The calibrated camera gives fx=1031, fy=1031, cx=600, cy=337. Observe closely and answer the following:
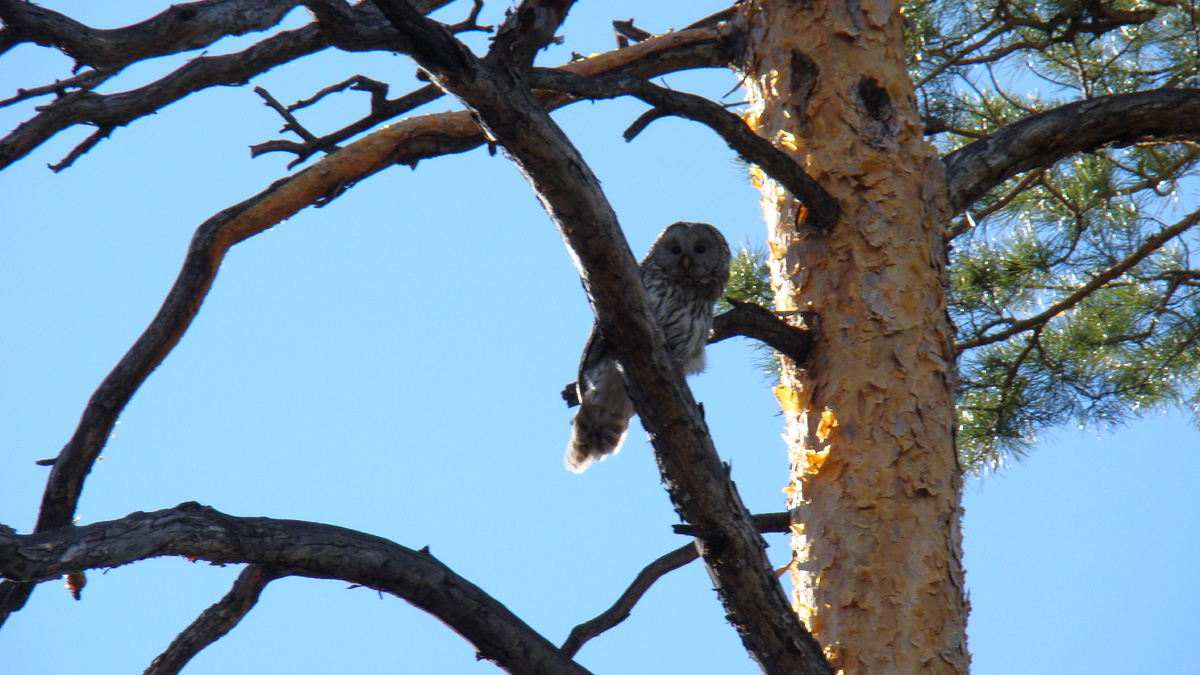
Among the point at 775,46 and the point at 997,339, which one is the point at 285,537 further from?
the point at 997,339

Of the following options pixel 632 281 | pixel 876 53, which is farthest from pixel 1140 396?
pixel 632 281

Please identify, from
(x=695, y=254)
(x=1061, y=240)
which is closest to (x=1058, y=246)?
(x=1061, y=240)

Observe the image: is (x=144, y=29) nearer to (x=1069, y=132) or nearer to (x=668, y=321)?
(x=668, y=321)

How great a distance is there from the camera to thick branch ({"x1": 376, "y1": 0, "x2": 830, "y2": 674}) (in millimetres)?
1884

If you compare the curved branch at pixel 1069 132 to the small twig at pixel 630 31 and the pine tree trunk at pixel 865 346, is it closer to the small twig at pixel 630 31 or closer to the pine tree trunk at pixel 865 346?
the pine tree trunk at pixel 865 346

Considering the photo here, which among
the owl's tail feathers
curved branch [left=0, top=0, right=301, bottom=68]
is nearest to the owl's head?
the owl's tail feathers

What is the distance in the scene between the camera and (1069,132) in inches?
117

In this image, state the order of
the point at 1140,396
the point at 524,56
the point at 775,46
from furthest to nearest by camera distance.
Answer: the point at 1140,396, the point at 775,46, the point at 524,56

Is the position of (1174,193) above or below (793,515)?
above

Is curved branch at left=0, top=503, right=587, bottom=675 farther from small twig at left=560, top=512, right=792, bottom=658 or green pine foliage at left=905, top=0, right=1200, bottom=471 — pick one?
green pine foliage at left=905, top=0, right=1200, bottom=471

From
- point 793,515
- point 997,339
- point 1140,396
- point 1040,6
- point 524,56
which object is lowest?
point 793,515

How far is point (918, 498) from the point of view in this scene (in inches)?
98.9

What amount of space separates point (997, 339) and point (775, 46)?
57.3 inches

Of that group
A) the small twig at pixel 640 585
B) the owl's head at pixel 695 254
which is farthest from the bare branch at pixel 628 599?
the owl's head at pixel 695 254
